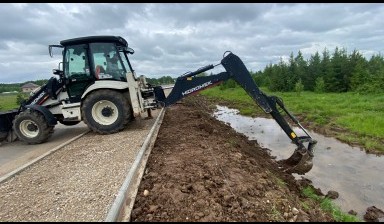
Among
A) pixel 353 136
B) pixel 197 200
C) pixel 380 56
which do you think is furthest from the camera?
pixel 380 56

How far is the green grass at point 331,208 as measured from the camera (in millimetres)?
4569

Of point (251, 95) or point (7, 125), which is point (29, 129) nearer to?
point (7, 125)

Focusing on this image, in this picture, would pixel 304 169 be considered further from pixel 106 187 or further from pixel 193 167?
pixel 106 187

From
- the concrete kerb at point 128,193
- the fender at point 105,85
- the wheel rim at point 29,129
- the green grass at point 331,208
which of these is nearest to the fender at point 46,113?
the wheel rim at point 29,129

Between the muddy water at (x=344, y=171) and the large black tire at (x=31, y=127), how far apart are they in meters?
6.98

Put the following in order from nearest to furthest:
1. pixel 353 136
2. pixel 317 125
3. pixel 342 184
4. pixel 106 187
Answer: pixel 106 187 → pixel 342 184 → pixel 353 136 → pixel 317 125

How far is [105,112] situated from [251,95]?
430cm

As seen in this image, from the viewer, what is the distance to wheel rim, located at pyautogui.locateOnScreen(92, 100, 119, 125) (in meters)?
8.72

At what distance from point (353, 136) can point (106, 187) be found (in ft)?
30.4

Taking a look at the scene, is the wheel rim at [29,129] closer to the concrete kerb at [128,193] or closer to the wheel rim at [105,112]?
the wheel rim at [105,112]

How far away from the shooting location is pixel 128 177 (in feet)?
15.8

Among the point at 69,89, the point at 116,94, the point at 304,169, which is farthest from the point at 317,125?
the point at 69,89

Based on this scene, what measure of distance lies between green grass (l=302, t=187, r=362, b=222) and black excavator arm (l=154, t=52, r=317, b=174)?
935 mm

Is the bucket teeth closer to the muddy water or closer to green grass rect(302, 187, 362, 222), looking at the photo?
the muddy water
